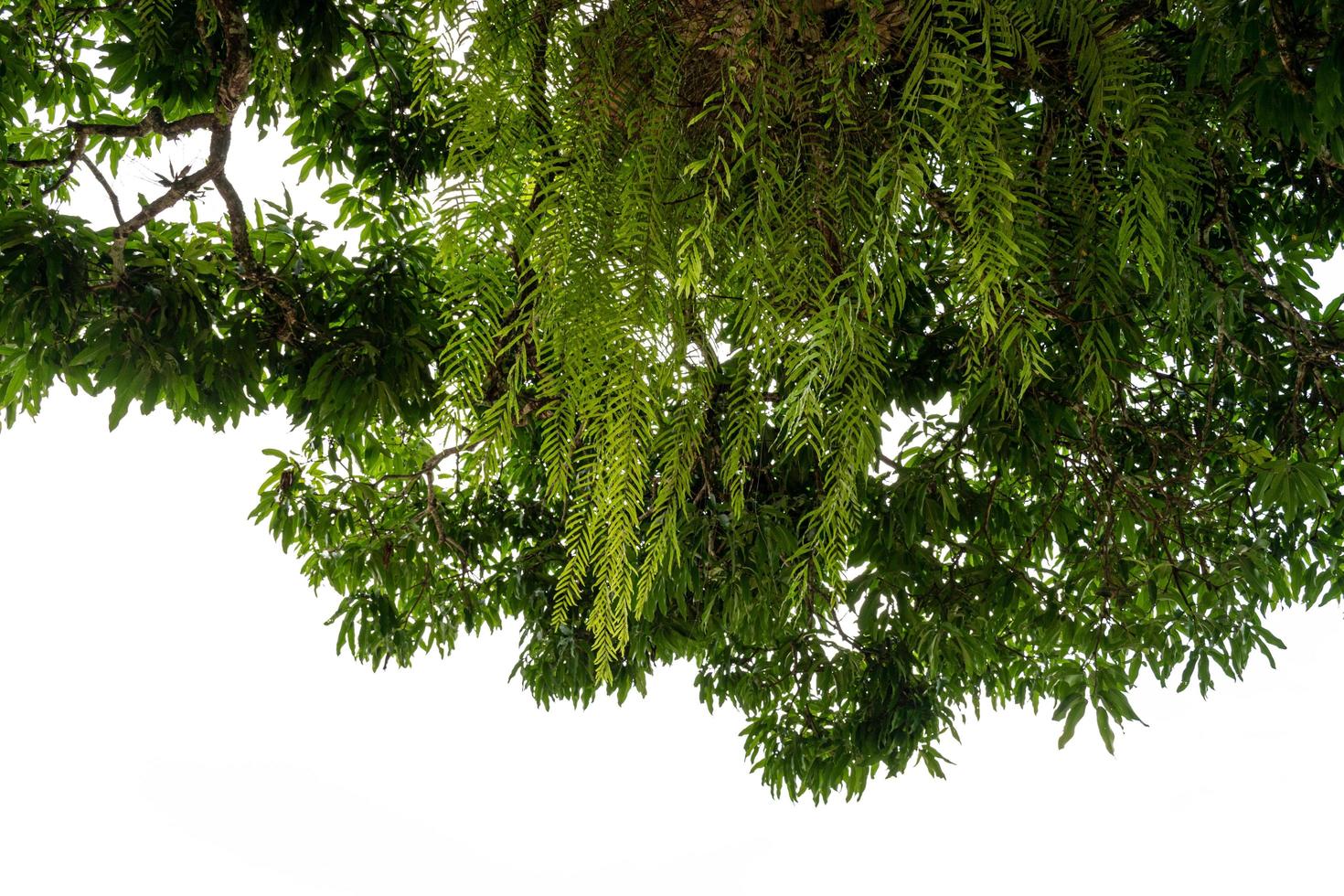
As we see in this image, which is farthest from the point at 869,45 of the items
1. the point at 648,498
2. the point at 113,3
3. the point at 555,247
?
the point at 113,3

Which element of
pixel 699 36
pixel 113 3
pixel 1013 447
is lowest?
pixel 699 36

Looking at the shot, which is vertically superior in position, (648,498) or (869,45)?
(648,498)

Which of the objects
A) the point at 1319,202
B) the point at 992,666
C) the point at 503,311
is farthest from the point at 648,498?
the point at 1319,202

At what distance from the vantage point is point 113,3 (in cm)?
188

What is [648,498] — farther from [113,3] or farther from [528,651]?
[113,3]

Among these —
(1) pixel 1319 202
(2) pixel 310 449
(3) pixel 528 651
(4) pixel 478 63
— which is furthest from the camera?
(3) pixel 528 651

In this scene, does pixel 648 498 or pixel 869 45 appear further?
pixel 648 498

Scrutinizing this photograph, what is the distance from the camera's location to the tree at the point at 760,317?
803 mm

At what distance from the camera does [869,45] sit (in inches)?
31.0

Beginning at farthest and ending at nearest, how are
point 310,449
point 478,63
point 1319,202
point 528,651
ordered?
point 528,651
point 310,449
point 1319,202
point 478,63

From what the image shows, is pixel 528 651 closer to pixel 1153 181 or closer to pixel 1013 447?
pixel 1013 447

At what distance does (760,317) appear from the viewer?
83 centimetres

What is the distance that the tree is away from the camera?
0.80m

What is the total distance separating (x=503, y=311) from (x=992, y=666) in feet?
5.29
